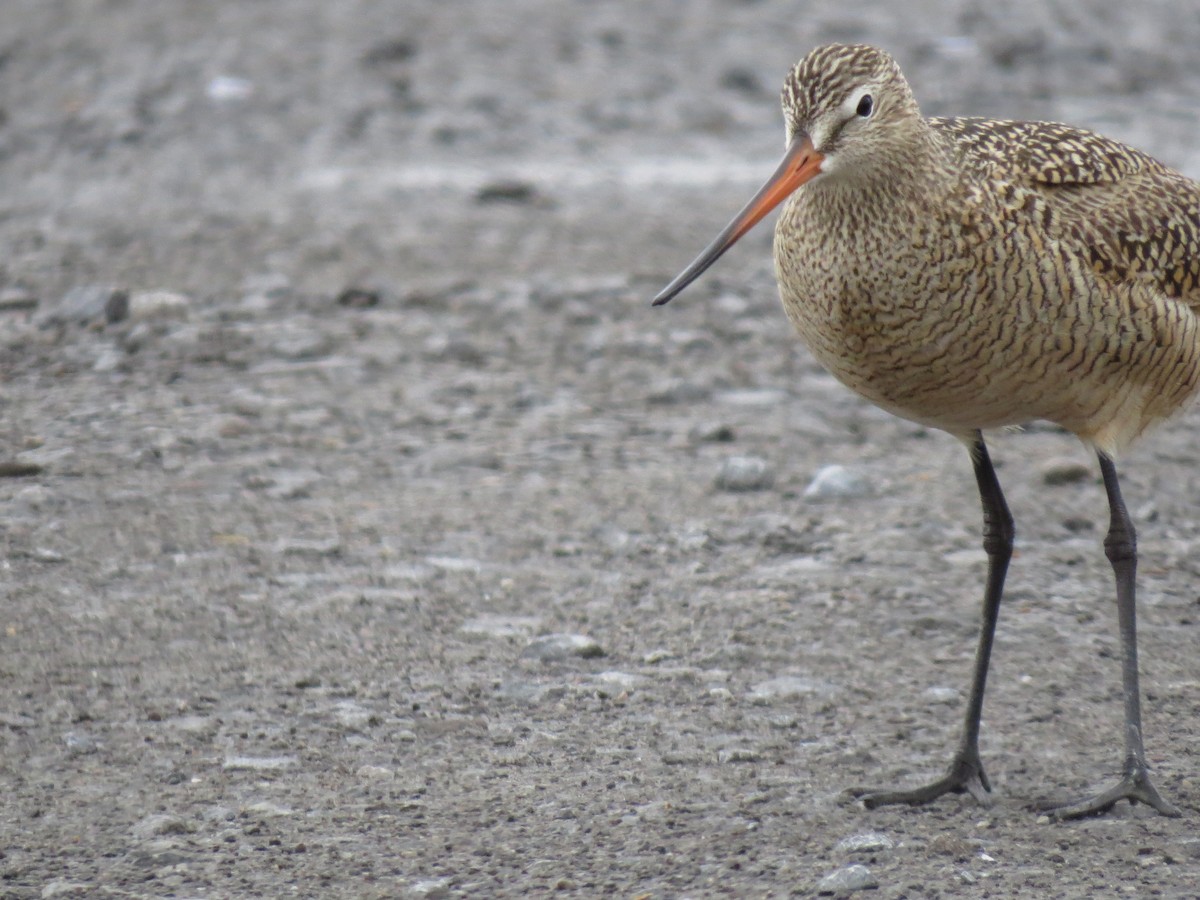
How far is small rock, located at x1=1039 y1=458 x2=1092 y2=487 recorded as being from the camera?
22.1 ft

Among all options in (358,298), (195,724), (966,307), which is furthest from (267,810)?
(358,298)

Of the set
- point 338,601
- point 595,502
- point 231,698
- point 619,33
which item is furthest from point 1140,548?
point 619,33

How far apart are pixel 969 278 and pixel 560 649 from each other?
181cm

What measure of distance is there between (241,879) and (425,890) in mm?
444

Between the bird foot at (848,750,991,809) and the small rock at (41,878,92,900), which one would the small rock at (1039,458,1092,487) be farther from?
the small rock at (41,878,92,900)

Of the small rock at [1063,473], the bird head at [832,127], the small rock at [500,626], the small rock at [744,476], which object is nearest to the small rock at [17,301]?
the small rock at [744,476]

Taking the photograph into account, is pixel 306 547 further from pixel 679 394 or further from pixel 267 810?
pixel 679 394

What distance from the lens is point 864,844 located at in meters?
4.24

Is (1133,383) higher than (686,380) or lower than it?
higher

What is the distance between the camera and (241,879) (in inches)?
161

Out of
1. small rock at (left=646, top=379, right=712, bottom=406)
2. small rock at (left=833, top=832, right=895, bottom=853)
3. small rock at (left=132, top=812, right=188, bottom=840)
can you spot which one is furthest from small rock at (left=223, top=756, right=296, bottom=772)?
small rock at (left=646, top=379, right=712, bottom=406)

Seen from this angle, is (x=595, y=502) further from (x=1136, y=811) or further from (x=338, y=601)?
(x=1136, y=811)

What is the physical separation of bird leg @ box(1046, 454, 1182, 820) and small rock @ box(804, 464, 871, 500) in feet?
5.84

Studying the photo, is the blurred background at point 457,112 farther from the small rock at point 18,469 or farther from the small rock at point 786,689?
the small rock at point 786,689
